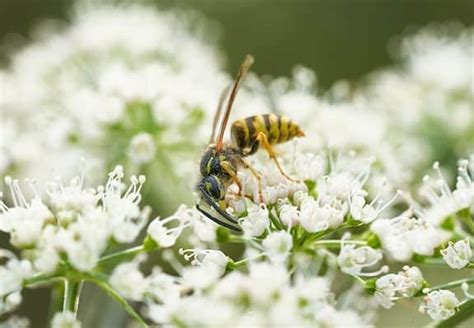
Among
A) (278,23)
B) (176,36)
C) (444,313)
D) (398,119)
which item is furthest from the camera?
(278,23)

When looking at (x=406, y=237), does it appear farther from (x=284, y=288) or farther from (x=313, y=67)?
(x=313, y=67)

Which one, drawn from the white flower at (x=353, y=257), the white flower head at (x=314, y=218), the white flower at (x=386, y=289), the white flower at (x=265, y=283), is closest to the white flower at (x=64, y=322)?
the white flower at (x=265, y=283)

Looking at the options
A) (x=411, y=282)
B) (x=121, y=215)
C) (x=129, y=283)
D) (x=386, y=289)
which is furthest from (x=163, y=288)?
(x=411, y=282)

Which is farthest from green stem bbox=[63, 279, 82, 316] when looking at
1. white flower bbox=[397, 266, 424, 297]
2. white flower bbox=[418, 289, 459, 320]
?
white flower bbox=[418, 289, 459, 320]

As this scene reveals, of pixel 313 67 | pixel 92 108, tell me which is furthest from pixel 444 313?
pixel 313 67

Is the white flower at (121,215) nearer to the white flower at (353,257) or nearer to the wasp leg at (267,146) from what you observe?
the wasp leg at (267,146)

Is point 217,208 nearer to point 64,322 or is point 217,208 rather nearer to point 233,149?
point 233,149

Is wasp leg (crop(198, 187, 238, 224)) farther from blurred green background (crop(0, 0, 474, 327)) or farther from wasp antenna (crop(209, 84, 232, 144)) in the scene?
blurred green background (crop(0, 0, 474, 327))
